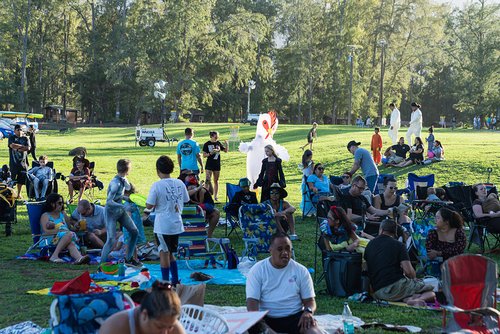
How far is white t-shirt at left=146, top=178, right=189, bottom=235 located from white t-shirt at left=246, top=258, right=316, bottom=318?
2364 millimetres

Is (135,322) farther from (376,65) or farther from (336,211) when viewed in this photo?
(376,65)

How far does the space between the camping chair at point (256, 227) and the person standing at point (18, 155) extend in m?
6.97

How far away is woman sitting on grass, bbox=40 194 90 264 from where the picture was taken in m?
9.29

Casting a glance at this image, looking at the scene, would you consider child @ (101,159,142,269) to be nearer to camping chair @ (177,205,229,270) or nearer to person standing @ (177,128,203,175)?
camping chair @ (177,205,229,270)

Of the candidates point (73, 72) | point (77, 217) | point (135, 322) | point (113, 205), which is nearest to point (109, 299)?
point (135, 322)

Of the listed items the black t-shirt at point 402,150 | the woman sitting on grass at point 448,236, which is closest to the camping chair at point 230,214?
the woman sitting on grass at point 448,236

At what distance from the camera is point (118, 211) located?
8.68m

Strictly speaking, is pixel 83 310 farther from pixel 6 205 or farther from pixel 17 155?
pixel 17 155

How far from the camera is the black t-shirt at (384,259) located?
22.9ft

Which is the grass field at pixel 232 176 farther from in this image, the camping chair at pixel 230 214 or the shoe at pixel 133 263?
the shoe at pixel 133 263

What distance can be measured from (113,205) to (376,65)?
56.8 m

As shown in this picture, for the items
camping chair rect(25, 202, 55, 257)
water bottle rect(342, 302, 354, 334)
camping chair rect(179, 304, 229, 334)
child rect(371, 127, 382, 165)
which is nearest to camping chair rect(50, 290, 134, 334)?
camping chair rect(179, 304, 229, 334)

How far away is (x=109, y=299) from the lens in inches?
→ 167

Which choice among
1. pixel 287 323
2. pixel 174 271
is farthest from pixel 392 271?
pixel 174 271
